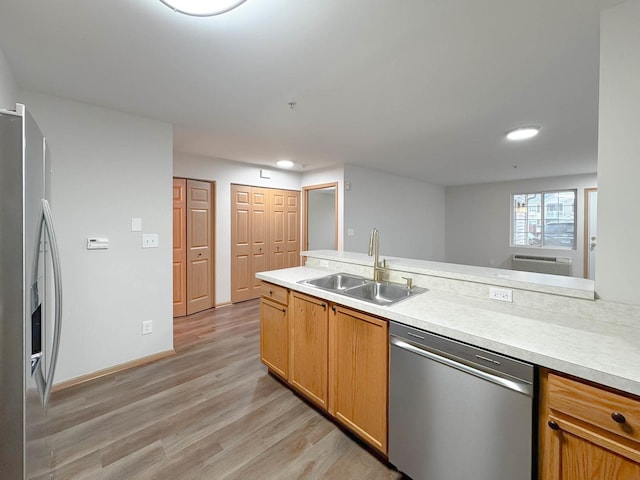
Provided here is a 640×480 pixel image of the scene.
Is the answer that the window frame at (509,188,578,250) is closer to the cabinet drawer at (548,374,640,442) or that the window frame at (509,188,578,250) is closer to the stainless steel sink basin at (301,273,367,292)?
the stainless steel sink basin at (301,273,367,292)

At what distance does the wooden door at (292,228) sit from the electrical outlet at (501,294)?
405 cm

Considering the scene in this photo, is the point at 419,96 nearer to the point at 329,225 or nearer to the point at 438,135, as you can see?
the point at 438,135

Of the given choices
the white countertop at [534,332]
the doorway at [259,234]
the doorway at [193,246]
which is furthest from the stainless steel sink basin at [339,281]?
the doorway at [193,246]

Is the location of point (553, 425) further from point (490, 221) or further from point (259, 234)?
point (490, 221)

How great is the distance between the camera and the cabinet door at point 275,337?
2197mm

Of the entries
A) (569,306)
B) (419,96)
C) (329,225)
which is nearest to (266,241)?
(329,225)

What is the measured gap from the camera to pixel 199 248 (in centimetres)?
416

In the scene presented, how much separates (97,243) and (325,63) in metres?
2.35

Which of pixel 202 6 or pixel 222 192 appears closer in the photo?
pixel 202 6

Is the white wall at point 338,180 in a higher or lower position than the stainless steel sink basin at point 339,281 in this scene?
higher

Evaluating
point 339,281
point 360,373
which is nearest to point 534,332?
point 360,373

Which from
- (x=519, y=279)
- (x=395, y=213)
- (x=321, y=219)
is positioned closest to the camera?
(x=519, y=279)

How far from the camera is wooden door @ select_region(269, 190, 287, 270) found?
5094 millimetres

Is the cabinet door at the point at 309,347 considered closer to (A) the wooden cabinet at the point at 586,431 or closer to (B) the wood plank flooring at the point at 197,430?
(B) the wood plank flooring at the point at 197,430
